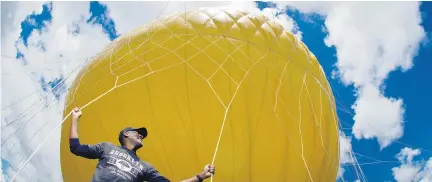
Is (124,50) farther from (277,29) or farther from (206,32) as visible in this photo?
(277,29)

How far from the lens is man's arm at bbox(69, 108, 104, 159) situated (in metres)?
2.60

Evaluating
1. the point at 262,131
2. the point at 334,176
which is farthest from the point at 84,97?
the point at 334,176

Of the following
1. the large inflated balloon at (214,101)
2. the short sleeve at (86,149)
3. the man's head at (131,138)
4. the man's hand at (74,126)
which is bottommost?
the short sleeve at (86,149)

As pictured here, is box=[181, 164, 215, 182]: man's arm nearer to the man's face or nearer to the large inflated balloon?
the man's face

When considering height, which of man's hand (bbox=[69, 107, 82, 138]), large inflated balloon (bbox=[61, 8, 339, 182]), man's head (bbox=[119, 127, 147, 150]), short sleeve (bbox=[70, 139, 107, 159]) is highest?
large inflated balloon (bbox=[61, 8, 339, 182])

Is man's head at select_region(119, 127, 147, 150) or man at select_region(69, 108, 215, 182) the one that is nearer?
man at select_region(69, 108, 215, 182)

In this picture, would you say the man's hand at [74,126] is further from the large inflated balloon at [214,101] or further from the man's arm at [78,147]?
the large inflated balloon at [214,101]

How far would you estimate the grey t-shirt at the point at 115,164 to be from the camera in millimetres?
2615

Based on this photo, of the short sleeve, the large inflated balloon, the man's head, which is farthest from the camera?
the large inflated balloon

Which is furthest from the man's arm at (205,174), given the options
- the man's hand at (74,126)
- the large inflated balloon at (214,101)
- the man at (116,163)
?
the large inflated balloon at (214,101)

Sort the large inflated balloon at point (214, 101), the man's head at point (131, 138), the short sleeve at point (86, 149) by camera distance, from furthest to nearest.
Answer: the large inflated balloon at point (214, 101) → the man's head at point (131, 138) → the short sleeve at point (86, 149)

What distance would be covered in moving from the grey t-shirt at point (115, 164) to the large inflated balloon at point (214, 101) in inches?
50.5

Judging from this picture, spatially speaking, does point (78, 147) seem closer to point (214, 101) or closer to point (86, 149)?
point (86, 149)

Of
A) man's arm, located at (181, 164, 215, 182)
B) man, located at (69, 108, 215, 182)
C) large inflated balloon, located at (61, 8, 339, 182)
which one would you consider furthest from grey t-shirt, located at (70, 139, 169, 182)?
large inflated balloon, located at (61, 8, 339, 182)
